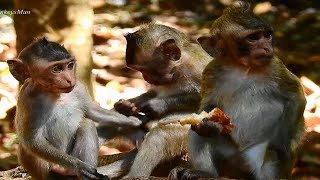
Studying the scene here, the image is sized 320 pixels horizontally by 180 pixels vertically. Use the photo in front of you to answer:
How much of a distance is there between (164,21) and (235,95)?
269 inches

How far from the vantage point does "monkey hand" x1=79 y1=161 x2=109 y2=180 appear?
641 centimetres

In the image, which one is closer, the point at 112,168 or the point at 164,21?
the point at 112,168

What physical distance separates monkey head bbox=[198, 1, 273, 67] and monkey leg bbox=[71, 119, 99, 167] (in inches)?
49.3

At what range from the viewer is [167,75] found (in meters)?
7.20

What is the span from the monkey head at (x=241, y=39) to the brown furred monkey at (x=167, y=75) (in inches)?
22.2

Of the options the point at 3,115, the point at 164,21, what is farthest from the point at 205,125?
the point at 164,21

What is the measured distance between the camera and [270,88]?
21.2 feet

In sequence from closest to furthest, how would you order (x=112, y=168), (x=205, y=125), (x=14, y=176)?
(x=205, y=125) → (x=112, y=168) → (x=14, y=176)

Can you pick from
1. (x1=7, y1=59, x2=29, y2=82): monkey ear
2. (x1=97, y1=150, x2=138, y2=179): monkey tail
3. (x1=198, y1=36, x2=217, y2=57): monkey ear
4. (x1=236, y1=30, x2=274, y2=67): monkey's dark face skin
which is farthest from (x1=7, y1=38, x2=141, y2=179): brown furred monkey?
(x1=236, y1=30, x2=274, y2=67): monkey's dark face skin

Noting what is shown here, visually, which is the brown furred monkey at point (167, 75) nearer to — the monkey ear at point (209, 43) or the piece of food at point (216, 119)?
the monkey ear at point (209, 43)

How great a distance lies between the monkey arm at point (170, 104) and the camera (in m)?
7.27

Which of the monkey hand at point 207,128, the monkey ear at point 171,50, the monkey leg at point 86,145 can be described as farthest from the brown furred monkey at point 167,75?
the monkey hand at point 207,128

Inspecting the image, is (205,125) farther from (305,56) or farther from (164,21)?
(164,21)

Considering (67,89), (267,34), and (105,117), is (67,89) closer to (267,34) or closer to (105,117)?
(105,117)
